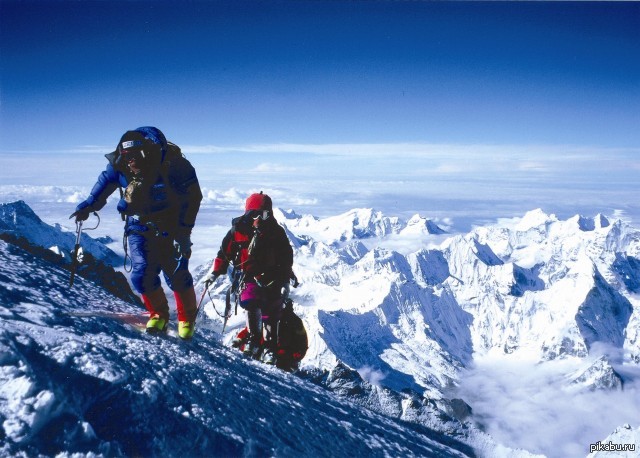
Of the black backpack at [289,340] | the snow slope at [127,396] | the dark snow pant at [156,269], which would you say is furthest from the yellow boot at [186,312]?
the black backpack at [289,340]

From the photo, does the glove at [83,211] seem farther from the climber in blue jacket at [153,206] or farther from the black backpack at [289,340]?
the black backpack at [289,340]

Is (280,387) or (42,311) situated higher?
(42,311)

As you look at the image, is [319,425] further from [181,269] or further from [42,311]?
[42,311]

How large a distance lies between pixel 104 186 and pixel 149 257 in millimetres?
1482

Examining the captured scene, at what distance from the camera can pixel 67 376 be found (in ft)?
13.1

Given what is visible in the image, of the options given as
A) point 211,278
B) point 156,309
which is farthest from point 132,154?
point 211,278

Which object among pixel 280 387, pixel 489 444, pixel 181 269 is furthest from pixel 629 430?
pixel 181 269

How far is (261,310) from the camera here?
9.98 m

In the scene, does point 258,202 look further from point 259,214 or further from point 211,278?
point 211,278

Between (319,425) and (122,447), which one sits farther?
(319,425)

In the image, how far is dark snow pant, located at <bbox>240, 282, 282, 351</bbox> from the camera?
9.57m

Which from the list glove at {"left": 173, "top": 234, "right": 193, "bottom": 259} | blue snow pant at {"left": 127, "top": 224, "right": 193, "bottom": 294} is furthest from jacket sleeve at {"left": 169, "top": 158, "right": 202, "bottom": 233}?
blue snow pant at {"left": 127, "top": 224, "right": 193, "bottom": 294}

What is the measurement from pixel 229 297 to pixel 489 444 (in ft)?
35.7

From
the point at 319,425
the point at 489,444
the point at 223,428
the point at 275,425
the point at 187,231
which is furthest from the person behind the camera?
the point at 489,444
